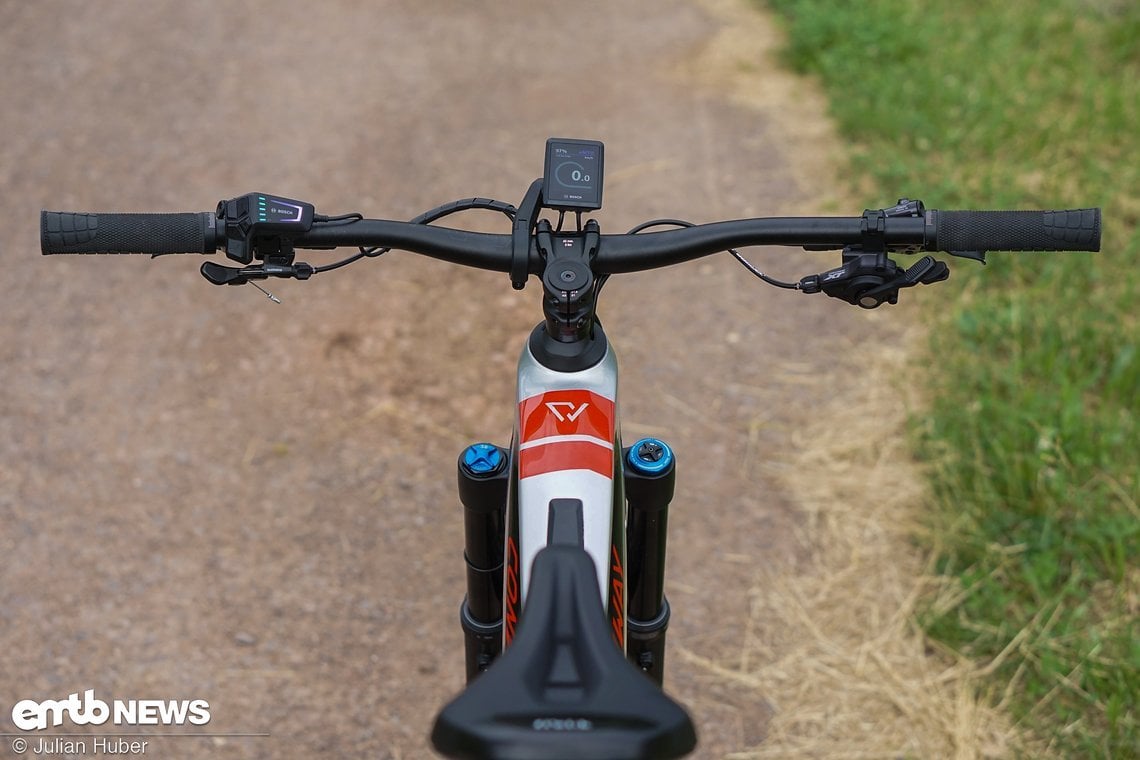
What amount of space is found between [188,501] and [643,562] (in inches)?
97.2

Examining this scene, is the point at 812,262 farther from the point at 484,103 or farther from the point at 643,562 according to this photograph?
the point at 643,562

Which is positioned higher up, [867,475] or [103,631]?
[867,475]

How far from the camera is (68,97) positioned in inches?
264

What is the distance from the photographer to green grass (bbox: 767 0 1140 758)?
3719 mm

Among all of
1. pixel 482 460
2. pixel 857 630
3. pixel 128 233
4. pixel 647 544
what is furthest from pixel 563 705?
pixel 857 630

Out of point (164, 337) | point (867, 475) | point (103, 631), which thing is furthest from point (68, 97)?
point (867, 475)

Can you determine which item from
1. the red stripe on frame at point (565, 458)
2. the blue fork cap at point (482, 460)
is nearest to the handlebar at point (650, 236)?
the red stripe on frame at point (565, 458)

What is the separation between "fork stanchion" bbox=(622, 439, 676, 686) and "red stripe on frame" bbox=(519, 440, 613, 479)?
0.32 metres

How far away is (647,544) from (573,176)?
902 mm

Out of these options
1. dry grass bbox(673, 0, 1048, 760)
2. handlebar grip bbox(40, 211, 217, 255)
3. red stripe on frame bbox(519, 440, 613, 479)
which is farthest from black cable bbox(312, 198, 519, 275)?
dry grass bbox(673, 0, 1048, 760)

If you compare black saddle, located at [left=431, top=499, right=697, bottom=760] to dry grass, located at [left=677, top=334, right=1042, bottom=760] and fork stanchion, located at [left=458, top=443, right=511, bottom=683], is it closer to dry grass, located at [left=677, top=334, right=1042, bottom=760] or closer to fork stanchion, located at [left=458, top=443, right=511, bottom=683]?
fork stanchion, located at [left=458, top=443, right=511, bottom=683]

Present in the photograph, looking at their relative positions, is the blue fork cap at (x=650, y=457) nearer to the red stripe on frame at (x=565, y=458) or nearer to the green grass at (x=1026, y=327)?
the red stripe on frame at (x=565, y=458)

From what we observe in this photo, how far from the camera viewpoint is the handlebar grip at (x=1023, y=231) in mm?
2129

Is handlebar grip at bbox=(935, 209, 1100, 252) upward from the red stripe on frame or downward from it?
upward
